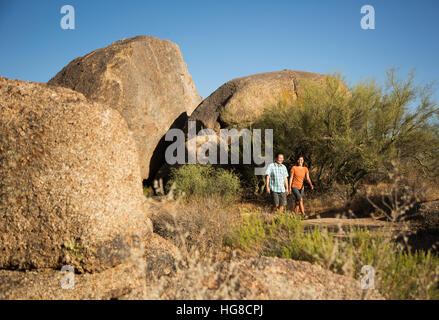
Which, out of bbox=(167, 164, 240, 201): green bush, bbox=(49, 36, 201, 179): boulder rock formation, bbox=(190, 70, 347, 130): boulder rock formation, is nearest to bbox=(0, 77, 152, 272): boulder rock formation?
bbox=(49, 36, 201, 179): boulder rock formation

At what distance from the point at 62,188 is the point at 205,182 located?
231 inches

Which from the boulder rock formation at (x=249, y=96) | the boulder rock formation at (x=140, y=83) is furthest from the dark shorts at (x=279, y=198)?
the boulder rock formation at (x=140, y=83)

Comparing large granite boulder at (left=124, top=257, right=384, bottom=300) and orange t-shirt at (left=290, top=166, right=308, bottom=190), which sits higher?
orange t-shirt at (left=290, top=166, right=308, bottom=190)

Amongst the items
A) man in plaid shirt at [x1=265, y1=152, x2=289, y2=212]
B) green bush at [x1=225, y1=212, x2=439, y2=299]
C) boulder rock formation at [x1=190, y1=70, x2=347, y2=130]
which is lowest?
green bush at [x1=225, y1=212, x2=439, y2=299]

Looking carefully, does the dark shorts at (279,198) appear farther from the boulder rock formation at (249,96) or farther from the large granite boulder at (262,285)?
the large granite boulder at (262,285)

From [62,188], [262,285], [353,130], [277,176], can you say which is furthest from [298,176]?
[62,188]

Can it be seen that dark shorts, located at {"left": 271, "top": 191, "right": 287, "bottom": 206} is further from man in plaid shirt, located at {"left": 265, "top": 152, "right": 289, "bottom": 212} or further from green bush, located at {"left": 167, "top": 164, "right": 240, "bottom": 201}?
green bush, located at {"left": 167, "top": 164, "right": 240, "bottom": 201}

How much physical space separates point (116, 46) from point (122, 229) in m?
7.26

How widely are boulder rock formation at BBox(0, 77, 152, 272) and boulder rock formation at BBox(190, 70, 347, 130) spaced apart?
6.69 meters

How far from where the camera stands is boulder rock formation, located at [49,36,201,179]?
8812mm

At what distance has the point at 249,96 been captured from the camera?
10875 millimetres

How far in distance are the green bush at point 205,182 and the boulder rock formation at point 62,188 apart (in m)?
5.00
